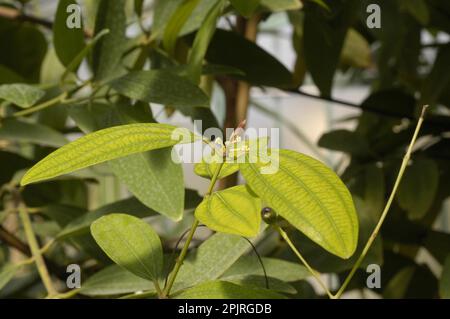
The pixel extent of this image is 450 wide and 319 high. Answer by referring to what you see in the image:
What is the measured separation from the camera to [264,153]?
0.86 ft

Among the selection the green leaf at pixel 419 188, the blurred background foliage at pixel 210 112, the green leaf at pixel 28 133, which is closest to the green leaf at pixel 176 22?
the blurred background foliage at pixel 210 112

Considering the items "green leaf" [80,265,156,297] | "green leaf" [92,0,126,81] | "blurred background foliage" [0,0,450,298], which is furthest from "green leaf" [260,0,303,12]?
"green leaf" [80,265,156,297]

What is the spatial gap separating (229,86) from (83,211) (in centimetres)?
19

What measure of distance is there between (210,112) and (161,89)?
6 centimetres

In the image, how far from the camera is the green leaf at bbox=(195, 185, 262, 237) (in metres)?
0.25

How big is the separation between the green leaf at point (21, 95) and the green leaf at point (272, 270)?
0.48ft

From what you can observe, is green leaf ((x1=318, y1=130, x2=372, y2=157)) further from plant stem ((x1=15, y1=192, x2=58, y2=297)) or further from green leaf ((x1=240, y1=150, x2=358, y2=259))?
green leaf ((x1=240, y1=150, x2=358, y2=259))

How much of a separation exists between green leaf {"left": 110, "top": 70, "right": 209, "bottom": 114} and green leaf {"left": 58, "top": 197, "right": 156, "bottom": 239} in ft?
0.25

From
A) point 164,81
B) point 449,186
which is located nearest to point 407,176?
point 449,186

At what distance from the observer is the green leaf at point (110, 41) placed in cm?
44

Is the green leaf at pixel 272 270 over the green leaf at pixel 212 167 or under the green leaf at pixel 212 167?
under

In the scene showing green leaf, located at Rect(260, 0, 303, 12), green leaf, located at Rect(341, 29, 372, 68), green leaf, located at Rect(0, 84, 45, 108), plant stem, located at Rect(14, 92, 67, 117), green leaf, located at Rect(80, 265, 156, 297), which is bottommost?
green leaf, located at Rect(80, 265, 156, 297)

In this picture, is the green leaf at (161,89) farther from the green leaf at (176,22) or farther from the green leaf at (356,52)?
the green leaf at (356,52)

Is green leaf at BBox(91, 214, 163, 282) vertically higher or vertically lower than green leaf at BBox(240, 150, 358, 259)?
lower
